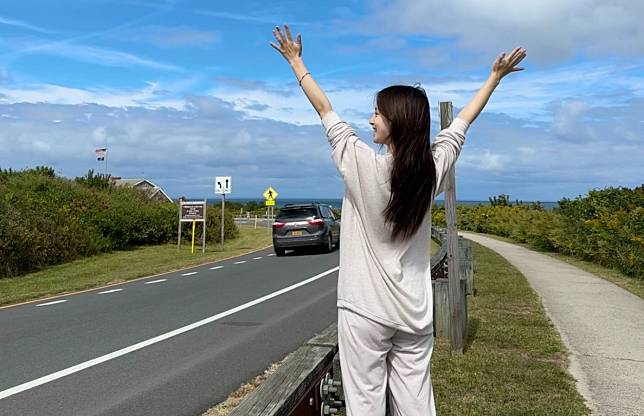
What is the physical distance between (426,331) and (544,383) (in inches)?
157

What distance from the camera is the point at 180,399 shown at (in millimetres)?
5906

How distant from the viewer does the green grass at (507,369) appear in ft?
17.7

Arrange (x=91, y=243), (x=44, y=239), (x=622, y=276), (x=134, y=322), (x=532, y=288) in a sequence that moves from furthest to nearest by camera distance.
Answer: (x=91, y=243)
(x=44, y=239)
(x=622, y=276)
(x=532, y=288)
(x=134, y=322)

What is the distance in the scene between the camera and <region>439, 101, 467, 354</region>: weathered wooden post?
6938mm

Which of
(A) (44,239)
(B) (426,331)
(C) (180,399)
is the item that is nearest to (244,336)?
(C) (180,399)

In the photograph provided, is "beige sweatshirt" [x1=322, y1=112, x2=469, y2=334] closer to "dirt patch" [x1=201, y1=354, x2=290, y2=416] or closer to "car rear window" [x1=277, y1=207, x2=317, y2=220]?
"dirt patch" [x1=201, y1=354, x2=290, y2=416]

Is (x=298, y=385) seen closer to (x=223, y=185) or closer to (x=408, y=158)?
(x=408, y=158)

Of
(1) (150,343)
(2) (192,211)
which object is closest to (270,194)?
(2) (192,211)

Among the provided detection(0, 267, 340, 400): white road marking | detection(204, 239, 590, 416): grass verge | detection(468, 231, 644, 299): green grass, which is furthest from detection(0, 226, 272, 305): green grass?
detection(468, 231, 644, 299): green grass

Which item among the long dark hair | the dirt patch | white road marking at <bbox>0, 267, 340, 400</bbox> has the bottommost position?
white road marking at <bbox>0, 267, 340, 400</bbox>

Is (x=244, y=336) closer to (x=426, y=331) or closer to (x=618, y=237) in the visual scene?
(x=426, y=331)

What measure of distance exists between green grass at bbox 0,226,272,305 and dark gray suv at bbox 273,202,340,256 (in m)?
2.47

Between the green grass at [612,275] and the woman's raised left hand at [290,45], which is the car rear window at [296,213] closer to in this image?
the green grass at [612,275]

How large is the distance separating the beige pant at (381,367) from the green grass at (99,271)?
1185cm
